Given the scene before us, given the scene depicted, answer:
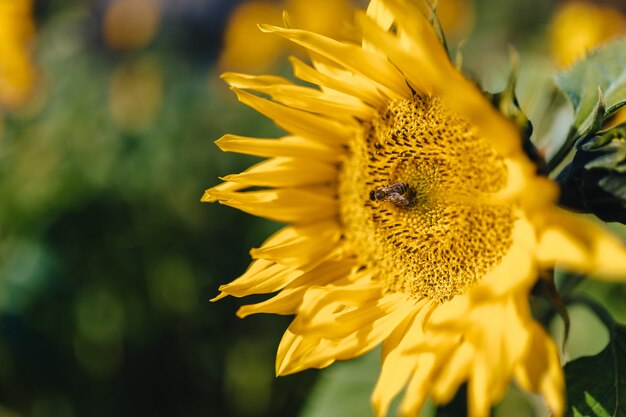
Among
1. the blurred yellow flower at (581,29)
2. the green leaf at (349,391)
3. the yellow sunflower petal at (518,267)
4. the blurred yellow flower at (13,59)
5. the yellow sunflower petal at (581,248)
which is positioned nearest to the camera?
the yellow sunflower petal at (581,248)

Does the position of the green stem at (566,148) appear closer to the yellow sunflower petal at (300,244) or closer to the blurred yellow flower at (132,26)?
the yellow sunflower petal at (300,244)

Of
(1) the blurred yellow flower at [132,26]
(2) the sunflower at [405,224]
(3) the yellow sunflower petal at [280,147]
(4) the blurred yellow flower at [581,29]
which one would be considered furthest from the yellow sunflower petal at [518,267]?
(1) the blurred yellow flower at [132,26]

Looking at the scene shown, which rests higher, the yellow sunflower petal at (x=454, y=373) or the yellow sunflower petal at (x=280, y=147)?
the yellow sunflower petal at (x=280, y=147)

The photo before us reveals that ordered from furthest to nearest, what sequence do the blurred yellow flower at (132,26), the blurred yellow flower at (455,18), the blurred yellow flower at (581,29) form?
the blurred yellow flower at (132,26) → the blurred yellow flower at (455,18) → the blurred yellow flower at (581,29)

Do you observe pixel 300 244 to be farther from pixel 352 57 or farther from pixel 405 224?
pixel 352 57

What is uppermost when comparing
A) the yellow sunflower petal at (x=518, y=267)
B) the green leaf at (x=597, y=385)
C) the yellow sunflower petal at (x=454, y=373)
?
the yellow sunflower petal at (x=518, y=267)

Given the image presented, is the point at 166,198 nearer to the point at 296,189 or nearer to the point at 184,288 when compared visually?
the point at 184,288

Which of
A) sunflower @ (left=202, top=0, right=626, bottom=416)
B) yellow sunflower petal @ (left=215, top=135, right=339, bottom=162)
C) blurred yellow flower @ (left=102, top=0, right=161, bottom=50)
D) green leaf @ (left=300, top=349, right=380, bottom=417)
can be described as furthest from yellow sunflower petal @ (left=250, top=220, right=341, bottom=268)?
blurred yellow flower @ (left=102, top=0, right=161, bottom=50)
